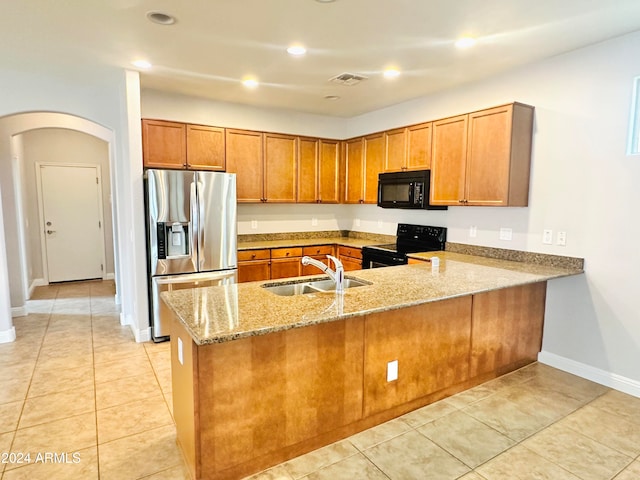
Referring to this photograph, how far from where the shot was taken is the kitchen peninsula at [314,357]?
184 cm

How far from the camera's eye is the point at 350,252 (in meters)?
5.08

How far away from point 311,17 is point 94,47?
1835mm

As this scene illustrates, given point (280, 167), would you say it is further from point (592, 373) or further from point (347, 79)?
point (592, 373)

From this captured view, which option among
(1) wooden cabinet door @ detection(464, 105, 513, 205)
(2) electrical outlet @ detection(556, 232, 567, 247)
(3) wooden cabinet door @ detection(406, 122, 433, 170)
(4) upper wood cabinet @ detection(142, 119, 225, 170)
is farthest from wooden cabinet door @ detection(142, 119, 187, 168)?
(2) electrical outlet @ detection(556, 232, 567, 247)

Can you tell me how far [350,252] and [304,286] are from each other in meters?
2.45

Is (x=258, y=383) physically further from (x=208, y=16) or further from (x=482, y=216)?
(x=482, y=216)

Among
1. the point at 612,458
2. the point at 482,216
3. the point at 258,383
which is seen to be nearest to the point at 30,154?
the point at 258,383

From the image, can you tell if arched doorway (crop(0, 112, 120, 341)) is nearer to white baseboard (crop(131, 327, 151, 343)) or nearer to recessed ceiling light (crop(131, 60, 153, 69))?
recessed ceiling light (crop(131, 60, 153, 69))

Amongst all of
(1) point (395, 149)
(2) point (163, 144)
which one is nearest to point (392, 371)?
(1) point (395, 149)

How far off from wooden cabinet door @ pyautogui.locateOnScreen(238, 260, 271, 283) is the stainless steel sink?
6.49ft

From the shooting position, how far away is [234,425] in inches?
75.1

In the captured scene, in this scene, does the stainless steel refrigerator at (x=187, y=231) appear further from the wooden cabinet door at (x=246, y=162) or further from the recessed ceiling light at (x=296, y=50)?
the recessed ceiling light at (x=296, y=50)

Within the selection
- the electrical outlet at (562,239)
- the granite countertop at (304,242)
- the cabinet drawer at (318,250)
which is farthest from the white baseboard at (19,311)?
the electrical outlet at (562,239)

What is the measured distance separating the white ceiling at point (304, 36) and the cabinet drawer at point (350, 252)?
202 cm
